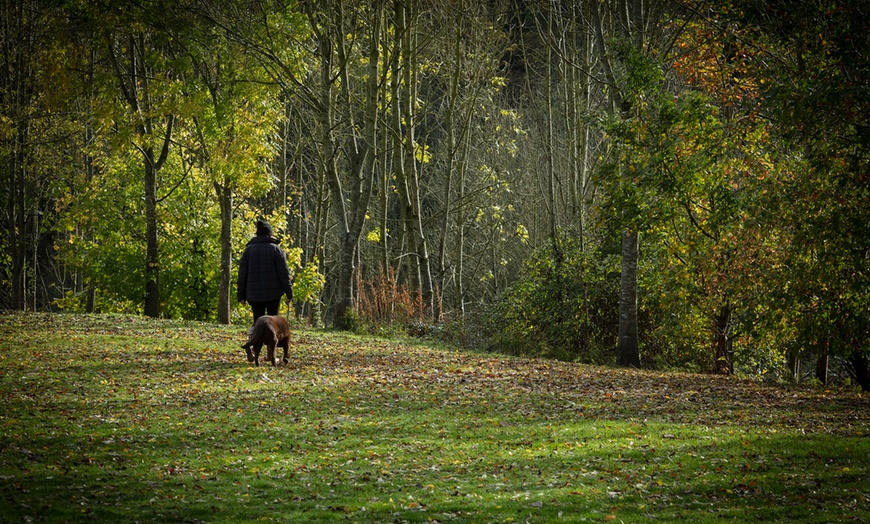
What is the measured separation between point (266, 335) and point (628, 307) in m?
9.02

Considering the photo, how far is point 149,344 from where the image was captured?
18562 mm

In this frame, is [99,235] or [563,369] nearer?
[563,369]

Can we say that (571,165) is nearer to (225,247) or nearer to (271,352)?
(225,247)

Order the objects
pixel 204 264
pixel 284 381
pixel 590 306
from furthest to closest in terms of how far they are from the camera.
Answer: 1. pixel 204 264
2. pixel 590 306
3. pixel 284 381

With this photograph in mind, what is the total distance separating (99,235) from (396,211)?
78.6ft

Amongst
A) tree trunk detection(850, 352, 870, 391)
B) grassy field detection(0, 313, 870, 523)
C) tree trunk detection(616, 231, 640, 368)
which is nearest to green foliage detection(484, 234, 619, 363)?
tree trunk detection(616, 231, 640, 368)

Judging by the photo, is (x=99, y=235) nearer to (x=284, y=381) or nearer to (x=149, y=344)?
(x=149, y=344)

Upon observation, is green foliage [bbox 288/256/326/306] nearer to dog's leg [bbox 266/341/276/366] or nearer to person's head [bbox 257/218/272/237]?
person's head [bbox 257/218/272/237]

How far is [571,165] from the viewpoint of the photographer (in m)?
31.3

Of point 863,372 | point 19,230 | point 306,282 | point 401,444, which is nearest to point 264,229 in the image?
point 401,444

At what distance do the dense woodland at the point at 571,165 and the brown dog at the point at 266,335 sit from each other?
7426 mm

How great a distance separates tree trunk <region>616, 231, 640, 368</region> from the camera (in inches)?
805

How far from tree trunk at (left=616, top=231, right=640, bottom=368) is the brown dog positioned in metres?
8.40

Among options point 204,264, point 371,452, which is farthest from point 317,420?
point 204,264
